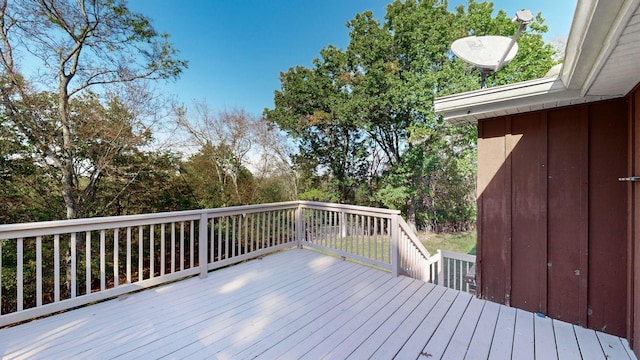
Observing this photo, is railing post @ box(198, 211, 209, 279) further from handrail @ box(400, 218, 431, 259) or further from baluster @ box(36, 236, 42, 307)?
handrail @ box(400, 218, 431, 259)

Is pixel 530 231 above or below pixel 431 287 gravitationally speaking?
above

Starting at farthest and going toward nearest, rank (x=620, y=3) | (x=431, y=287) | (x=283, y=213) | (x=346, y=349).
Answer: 1. (x=283, y=213)
2. (x=431, y=287)
3. (x=346, y=349)
4. (x=620, y=3)

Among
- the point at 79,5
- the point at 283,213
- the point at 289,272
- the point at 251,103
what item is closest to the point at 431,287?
the point at 289,272

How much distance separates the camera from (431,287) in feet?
9.96

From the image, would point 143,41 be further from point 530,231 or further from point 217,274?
point 530,231

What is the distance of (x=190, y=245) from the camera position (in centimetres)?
347

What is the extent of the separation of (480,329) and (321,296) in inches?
59.7

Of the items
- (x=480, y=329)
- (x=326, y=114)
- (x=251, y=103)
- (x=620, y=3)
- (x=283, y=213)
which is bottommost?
(x=480, y=329)

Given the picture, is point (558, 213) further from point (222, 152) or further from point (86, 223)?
point (222, 152)

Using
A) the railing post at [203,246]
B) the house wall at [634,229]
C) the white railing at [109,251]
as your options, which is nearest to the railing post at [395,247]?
the white railing at [109,251]

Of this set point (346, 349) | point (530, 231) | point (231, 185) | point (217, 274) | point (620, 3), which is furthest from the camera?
point (231, 185)

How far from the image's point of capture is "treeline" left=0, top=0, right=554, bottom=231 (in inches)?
200

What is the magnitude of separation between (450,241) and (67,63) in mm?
12199

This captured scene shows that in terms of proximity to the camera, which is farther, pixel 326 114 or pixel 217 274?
pixel 326 114
